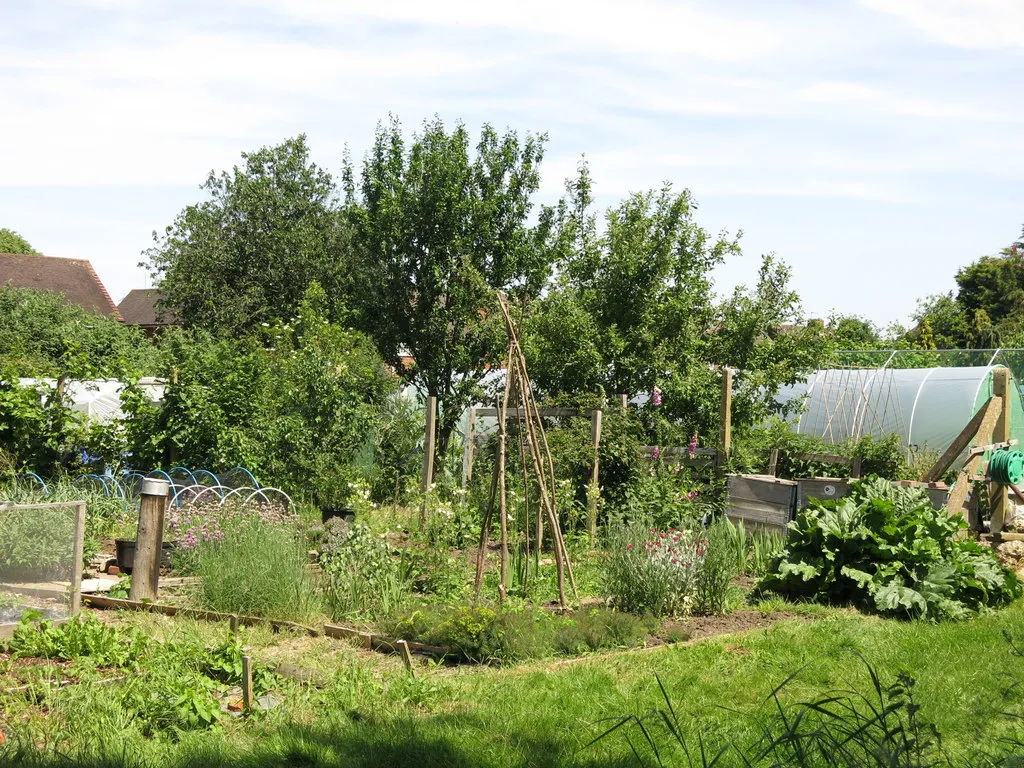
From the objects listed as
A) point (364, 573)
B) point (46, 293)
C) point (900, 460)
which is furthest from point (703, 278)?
point (46, 293)

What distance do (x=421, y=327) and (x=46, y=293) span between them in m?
16.9

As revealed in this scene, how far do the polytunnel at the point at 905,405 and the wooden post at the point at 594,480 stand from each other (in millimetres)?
3126

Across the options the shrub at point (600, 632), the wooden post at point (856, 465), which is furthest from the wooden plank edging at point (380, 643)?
the wooden post at point (856, 465)

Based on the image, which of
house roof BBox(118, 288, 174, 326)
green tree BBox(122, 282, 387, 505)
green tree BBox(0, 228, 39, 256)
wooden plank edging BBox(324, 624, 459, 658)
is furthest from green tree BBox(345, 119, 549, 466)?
green tree BBox(0, 228, 39, 256)

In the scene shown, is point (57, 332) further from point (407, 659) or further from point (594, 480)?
point (407, 659)

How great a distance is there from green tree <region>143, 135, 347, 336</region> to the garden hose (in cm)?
2257

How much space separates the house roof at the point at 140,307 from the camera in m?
48.9

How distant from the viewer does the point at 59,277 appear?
4009 cm

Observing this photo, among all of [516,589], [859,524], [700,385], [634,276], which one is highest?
[634,276]

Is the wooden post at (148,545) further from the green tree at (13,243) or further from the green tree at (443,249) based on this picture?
the green tree at (13,243)

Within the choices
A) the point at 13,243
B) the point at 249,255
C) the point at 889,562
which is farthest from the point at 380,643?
the point at 13,243

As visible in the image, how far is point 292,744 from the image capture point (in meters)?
4.23

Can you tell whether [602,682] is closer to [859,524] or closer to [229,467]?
[859,524]

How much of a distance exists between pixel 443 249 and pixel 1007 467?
30.1ft
